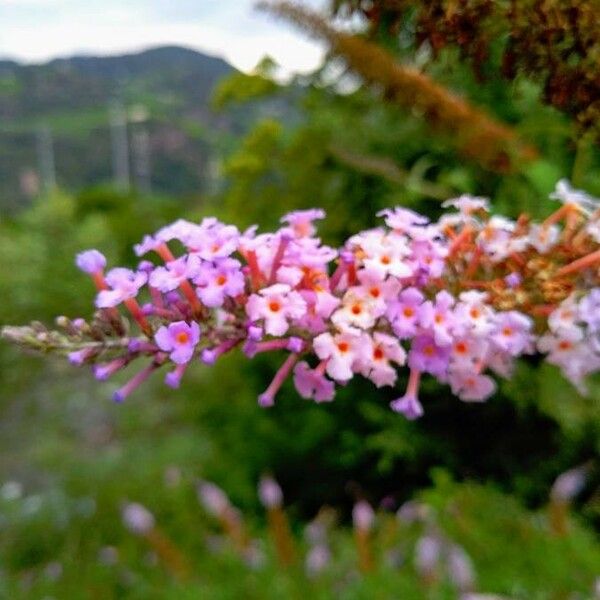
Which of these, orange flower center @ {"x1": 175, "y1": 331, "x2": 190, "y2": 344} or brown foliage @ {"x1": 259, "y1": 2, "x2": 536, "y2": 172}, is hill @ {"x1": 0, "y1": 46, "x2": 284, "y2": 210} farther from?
orange flower center @ {"x1": 175, "y1": 331, "x2": 190, "y2": 344}

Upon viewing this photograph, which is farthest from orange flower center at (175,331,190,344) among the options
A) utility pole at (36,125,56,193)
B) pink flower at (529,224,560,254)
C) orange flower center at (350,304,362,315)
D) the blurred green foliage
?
utility pole at (36,125,56,193)

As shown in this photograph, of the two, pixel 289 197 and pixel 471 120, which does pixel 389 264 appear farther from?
pixel 289 197

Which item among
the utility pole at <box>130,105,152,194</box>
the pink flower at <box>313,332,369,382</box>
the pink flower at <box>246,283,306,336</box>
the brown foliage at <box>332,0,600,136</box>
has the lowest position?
the utility pole at <box>130,105,152,194</box>

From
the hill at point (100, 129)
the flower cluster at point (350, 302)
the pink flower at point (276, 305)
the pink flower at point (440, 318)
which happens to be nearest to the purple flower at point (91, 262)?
the flower cluster at point (350, 302)

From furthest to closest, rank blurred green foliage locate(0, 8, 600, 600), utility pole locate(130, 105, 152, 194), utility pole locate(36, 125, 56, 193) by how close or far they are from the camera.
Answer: utility pole locate(130, 105, 152, 194), utility pole locate(36, 125, 56, 193), blurred green foliage locate(0, 8, 600, 600)

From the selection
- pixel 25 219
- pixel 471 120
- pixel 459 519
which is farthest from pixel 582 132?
pixel 25 219

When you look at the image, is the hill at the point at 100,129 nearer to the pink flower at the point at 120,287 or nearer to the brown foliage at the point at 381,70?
the brown foliage at the point at 381,70

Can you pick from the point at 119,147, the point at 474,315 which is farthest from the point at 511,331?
the point at 119,147
